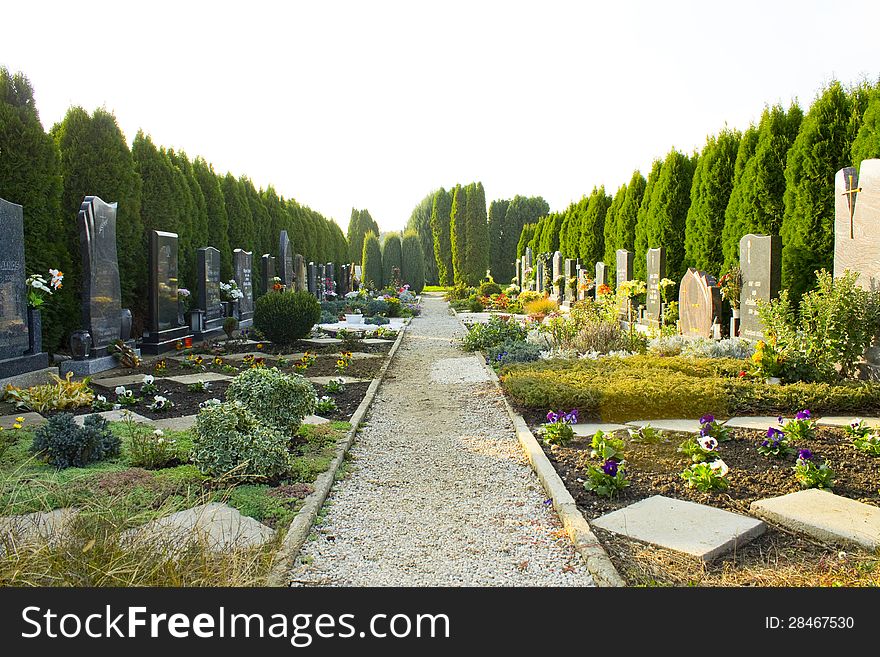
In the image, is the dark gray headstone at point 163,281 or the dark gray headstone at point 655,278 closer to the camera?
the dark gray headstone at point 163,281

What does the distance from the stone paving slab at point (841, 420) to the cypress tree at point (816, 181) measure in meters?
4.33

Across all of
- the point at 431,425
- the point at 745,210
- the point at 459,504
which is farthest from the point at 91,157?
the point at 745,210

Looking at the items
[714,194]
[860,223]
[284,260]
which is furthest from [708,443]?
[284,260]

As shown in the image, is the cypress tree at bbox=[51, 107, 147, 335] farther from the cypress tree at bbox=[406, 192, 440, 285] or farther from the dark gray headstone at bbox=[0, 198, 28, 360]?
the cypress tree at bbox=[406, 192, 440, 285]

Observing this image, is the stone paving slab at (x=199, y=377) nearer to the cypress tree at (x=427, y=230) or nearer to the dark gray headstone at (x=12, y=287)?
the dark gray headstone at (x=12, y=287)

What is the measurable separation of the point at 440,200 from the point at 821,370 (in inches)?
1447

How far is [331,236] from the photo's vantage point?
31953 millimetres

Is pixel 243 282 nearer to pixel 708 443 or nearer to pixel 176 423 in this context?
pixel 176 423

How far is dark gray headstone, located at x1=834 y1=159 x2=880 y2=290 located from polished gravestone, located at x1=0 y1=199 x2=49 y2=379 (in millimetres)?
9047

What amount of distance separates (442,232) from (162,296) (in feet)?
105

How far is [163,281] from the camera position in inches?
432

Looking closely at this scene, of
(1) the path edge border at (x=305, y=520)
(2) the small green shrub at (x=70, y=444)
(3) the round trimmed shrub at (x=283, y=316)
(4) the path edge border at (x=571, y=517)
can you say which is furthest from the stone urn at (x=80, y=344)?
(4) the path edge border at (x=571, y=517)

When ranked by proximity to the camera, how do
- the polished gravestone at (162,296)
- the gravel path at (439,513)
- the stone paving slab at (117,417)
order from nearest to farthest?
the gravel path at (439,513) → the stone paving slab at (117,417) → the polished gravestone at (162,296)

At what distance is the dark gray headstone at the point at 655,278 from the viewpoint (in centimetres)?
1227
